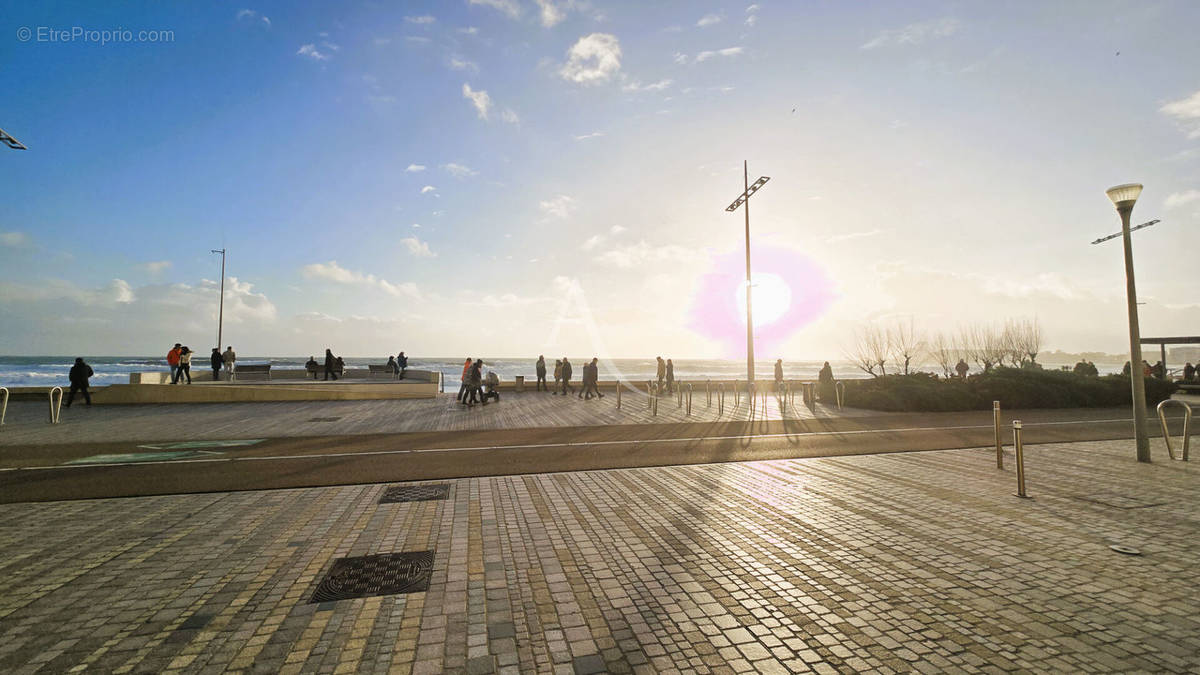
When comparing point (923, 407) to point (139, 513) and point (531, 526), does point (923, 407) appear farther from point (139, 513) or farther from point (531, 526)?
point (139, 513)

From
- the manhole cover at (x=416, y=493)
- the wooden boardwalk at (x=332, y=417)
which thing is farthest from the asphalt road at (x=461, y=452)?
the wooden boardwalk at (x=332, y=417)

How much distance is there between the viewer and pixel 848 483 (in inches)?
307

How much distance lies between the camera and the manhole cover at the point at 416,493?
22.6 feet

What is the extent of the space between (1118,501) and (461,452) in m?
10.1

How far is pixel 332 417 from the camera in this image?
16234 millimetres

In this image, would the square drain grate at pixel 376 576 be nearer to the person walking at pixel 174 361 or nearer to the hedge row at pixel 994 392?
the hedge row at pixel 994 392

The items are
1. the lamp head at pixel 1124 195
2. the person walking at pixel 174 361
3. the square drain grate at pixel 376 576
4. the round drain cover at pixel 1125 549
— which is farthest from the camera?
the person walking at pixel 174 361

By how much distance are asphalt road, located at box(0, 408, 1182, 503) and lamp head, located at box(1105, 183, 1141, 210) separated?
4.96 m

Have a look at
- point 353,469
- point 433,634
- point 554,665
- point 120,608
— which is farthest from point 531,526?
point 353,469

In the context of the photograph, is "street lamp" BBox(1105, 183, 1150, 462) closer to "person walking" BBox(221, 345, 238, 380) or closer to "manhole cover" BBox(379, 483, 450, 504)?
"manhole cover" BBox(379, 483, 450, 504)

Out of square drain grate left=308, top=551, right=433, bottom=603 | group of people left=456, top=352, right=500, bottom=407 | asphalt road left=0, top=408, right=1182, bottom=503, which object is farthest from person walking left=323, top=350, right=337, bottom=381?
square drain grate left=308, top=551, right=433, bottom=603

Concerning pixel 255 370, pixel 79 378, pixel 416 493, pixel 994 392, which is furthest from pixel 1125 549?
pixel 255 370

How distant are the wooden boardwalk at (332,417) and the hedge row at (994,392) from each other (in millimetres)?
1947

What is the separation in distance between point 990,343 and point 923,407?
24.5 m
